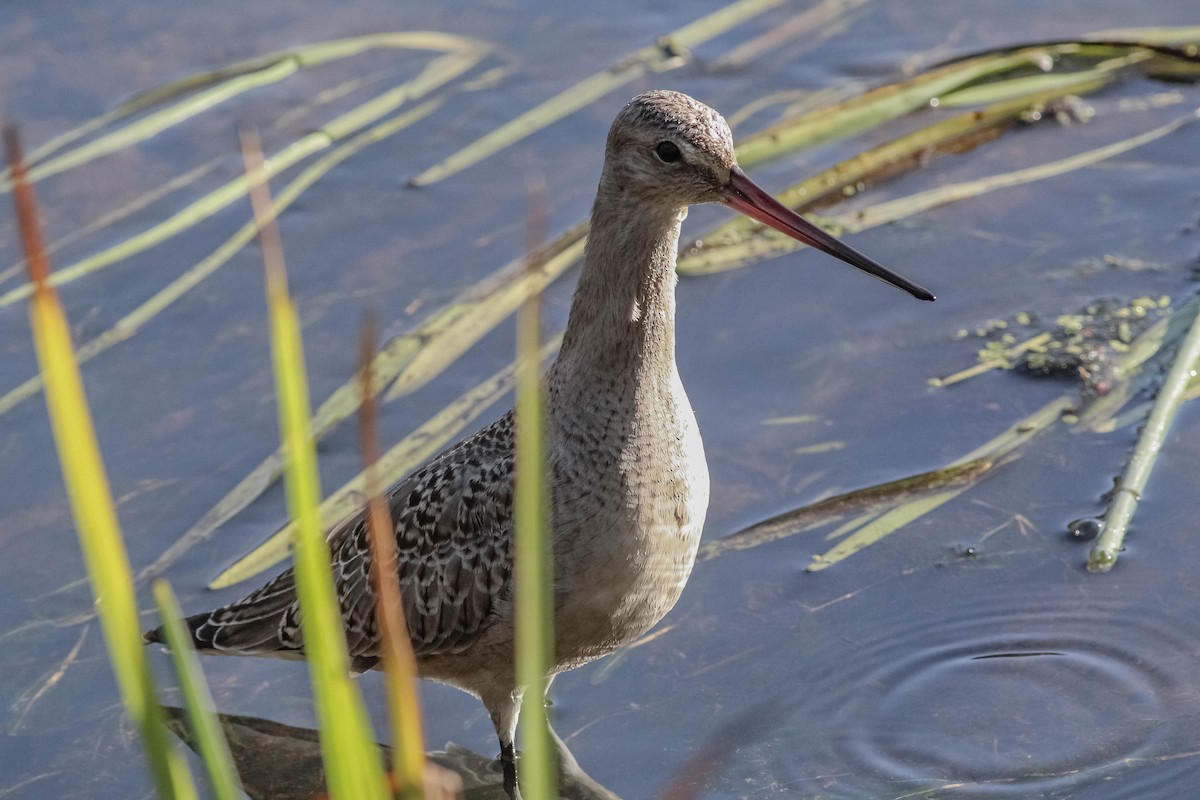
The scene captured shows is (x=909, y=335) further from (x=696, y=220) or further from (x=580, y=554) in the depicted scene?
(x=580, y=554)

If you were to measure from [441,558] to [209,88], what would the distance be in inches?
170

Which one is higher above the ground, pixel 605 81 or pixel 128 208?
pixel 605 81

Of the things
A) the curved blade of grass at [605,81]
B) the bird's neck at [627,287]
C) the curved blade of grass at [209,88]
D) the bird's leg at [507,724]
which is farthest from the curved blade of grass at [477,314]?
the curved blade of grass at [209,88]

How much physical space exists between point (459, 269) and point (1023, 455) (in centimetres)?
267

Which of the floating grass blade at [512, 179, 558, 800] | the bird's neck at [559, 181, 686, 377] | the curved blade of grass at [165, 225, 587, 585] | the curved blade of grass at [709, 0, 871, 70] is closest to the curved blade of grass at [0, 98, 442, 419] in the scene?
the curved blade of grass at [165, 225, 587, 585]

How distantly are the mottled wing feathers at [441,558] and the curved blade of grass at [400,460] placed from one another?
0.50 m

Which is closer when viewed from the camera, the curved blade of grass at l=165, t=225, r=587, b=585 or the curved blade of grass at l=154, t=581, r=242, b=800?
A: the curved blade of grass at l=154, t=581, r=242, b=800

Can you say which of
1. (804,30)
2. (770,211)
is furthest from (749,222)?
(770,211)

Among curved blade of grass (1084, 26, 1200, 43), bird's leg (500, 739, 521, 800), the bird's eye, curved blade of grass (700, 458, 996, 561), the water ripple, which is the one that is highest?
the bird's eye

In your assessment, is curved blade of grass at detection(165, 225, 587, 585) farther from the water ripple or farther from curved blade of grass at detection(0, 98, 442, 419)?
the water ripple

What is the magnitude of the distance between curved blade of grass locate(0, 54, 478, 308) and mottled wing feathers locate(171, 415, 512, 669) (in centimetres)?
249

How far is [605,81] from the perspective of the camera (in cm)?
775

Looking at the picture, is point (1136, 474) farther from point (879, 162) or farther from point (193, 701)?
point (193, 701)

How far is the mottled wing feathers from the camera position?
441cm
